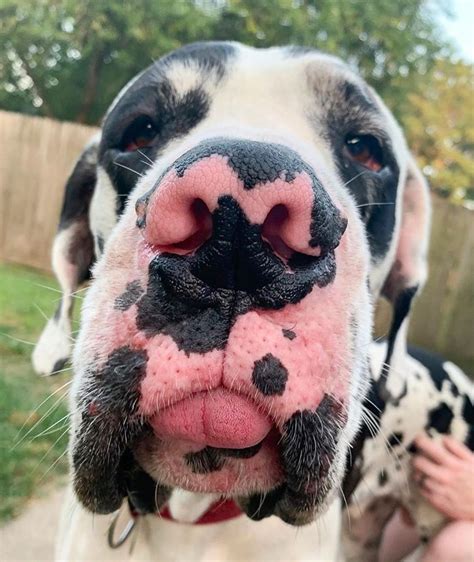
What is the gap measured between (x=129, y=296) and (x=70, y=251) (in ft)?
3.64

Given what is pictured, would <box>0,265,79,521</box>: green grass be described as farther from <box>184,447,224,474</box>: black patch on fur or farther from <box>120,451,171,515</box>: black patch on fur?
<box>184,447,224,474</box>: black patch on fur

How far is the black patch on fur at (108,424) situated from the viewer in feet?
2.98

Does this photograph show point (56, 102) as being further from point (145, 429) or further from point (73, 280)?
point (145, 429)

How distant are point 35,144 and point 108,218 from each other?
22.4ft

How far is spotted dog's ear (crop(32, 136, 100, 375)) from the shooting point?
75.4 inches

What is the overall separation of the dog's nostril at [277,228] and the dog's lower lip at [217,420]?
Answer: 0.23 metres

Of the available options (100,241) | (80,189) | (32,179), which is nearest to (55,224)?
(32,179)

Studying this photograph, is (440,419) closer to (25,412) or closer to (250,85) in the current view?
(250,85)

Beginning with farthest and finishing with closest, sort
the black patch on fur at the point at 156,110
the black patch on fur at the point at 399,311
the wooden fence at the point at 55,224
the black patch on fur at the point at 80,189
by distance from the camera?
the wooden fence at the point at 55,224
the black patch on fur at the point at 80,189
the black patch on fur at the point at 399,311
the black patch on fur at the point at 156,110

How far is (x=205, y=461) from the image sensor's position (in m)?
1.01

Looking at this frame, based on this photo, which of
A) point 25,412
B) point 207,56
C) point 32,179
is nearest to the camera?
point 207,56


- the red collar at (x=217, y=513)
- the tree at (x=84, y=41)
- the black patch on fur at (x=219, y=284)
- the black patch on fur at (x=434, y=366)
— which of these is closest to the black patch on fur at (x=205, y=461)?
the black patch on fur at (x=219, y=284)

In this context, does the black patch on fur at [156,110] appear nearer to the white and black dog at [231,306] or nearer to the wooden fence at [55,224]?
the white and black dog at [231,306]

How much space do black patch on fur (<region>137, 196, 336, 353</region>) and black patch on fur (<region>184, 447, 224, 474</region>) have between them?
0.79ft
